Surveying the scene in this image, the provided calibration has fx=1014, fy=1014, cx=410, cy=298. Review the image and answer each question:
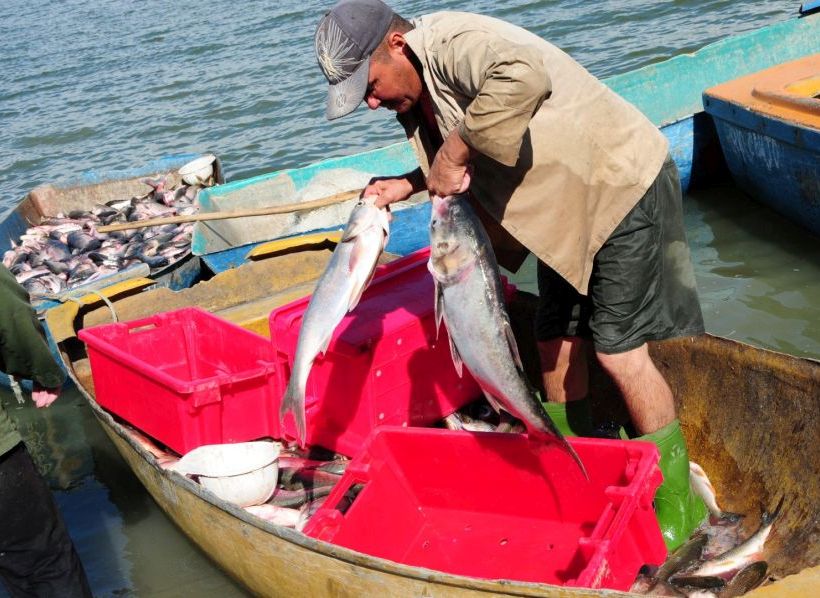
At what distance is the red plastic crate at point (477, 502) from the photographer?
4.38m

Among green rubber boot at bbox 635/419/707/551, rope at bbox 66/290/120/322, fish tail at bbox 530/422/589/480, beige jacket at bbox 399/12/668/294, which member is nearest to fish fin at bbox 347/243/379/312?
beige jacket at bbox 399/12/668/294

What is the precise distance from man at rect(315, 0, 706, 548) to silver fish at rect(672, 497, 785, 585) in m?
0.25

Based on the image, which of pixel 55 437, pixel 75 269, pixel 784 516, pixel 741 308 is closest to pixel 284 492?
Answer: pixel 784 516

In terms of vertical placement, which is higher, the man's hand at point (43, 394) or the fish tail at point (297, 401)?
the man's hand at point (43, 394)

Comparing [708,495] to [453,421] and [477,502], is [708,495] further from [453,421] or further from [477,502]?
[453,421]

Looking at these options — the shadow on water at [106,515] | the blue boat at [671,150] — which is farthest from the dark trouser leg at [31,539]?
the blue boat at [671,150]

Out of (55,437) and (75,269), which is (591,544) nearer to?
(55,437)

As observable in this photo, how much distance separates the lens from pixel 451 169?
3.77 meters

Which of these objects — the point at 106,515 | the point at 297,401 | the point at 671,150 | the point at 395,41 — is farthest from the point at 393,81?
the point at 671,150

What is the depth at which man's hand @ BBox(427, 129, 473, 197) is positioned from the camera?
145 inches

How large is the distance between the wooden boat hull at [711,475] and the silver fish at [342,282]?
65 cm

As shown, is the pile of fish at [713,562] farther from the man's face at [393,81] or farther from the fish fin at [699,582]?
the man's face at [393,81]

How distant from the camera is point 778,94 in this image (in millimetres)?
8016

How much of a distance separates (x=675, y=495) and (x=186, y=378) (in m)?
3.17
